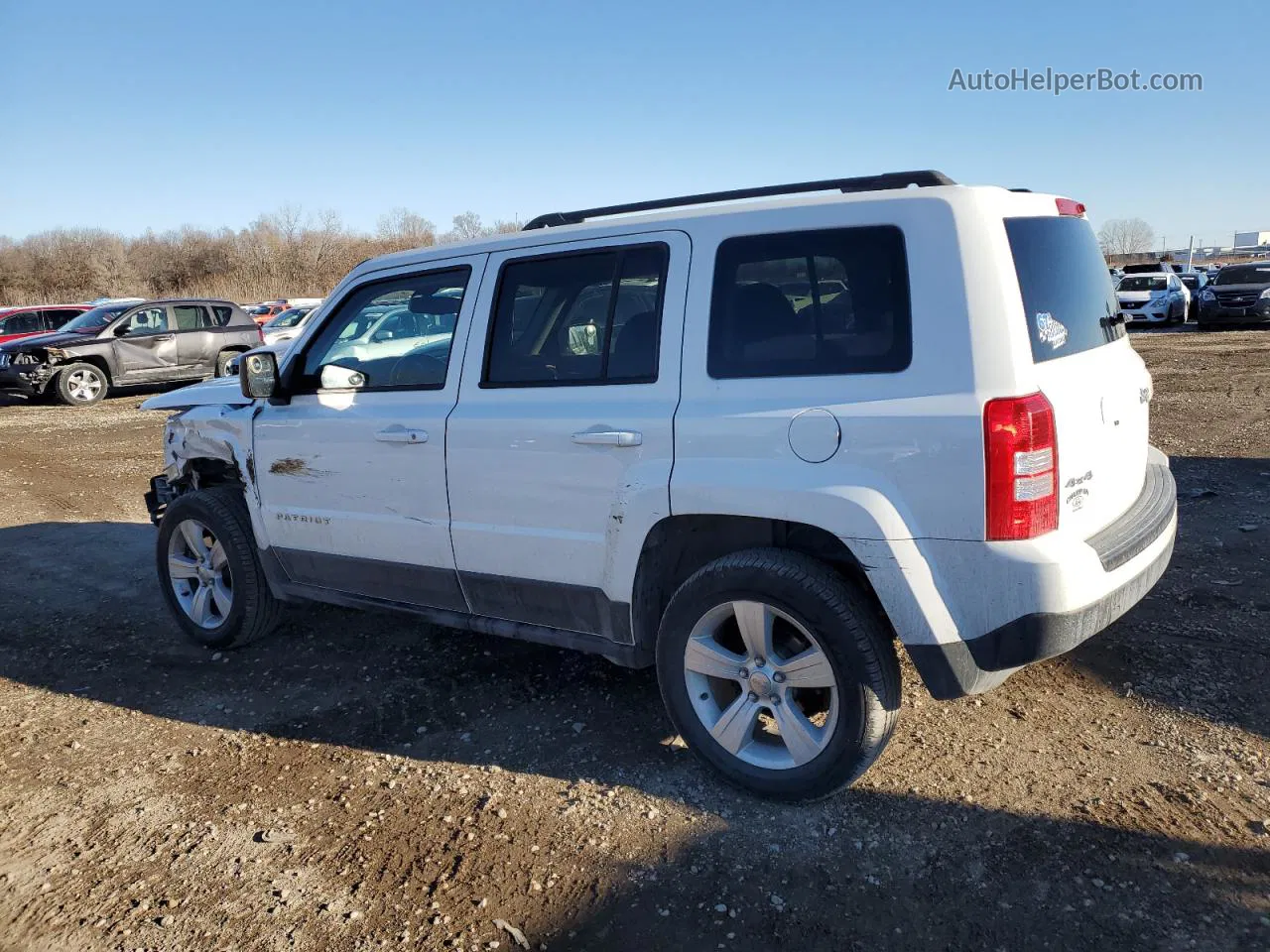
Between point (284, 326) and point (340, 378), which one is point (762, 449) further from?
point (284, 326)

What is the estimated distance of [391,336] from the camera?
4.25 metres

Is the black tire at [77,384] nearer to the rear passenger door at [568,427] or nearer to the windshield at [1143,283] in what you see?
the rear passenger door at [568,427]

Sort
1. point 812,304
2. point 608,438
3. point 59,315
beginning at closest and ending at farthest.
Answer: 1. point 812,304
2. point 608,438
3. point 59,315

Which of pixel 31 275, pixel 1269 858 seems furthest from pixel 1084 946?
pixel 31 275

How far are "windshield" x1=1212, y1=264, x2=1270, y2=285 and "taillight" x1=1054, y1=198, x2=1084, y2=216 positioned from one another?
71.9ft

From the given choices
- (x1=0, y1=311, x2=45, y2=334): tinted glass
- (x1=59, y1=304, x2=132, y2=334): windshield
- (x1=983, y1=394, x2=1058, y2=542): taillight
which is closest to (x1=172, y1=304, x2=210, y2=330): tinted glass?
(x1=59, y1=304, x2=132, y2=334): windshield

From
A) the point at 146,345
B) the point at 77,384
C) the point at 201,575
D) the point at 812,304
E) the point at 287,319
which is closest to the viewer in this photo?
the point at 812,304

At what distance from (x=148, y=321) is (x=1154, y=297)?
23.0 m

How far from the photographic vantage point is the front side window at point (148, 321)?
16859mm

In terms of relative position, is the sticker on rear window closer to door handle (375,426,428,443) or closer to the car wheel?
door handle (375,426,428,443)

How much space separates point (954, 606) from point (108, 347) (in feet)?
56.7

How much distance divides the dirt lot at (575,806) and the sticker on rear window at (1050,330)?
4.95ft

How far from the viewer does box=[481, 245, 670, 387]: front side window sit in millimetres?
3402

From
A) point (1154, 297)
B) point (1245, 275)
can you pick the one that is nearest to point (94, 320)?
point (1154, 297)
